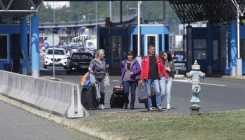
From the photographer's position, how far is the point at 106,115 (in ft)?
61.0

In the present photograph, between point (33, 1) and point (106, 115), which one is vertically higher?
point (33, 1)

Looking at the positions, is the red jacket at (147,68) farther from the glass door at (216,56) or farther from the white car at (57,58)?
the white car at (57,58)

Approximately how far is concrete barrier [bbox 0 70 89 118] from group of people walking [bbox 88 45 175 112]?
4.54ft

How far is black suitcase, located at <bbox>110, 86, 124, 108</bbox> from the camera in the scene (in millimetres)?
21453

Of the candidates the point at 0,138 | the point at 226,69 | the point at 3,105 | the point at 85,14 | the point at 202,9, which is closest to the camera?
the point at 0,138

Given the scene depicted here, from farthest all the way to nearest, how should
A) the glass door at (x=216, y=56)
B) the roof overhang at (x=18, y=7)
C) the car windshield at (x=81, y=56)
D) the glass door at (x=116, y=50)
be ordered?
the glass door at (x=116, y=50), the car windshield at (x=81, y=56), the glass door at (x=216, y=56), the roof overhang at (x=18, y=7)

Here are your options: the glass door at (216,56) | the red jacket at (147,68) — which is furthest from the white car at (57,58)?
the red jacket at (147,68)

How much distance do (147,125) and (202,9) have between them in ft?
130

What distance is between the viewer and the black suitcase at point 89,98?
20469 millimetres

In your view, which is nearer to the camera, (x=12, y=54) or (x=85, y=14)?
(x=12, y=54)

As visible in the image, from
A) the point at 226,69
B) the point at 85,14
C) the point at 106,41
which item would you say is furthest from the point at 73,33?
the point at 226,69

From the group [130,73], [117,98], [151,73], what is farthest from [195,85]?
[117,98]

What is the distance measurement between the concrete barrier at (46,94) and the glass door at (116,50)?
28.6 meters

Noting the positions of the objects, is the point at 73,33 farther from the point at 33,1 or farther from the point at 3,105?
the point at 3,105
